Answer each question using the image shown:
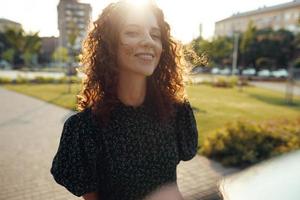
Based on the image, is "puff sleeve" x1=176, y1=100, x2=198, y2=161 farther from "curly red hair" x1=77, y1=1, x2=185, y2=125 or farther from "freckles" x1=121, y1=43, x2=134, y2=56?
"freckles" x1=121, y1=43, x2=134, y2=56

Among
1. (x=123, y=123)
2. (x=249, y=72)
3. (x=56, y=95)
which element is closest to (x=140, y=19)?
(x=123, y=123)

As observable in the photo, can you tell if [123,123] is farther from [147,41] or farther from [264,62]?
[264,62]

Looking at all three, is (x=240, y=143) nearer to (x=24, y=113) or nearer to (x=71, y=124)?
(x=71, y=124)

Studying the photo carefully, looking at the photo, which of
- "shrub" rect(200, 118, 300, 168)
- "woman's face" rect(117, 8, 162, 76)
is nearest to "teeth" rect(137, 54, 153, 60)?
"woman's face" rect(117, 8, 162, 76)

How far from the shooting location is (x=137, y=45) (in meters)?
1.68

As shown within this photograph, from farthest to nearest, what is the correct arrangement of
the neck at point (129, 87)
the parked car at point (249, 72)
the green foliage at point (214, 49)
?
the parked car at point (249, 72), the green foliage at point (214, 49), the neck at point (129, 87)

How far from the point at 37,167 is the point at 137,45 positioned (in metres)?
4.96

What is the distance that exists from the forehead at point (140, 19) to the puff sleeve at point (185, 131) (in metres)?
0.50

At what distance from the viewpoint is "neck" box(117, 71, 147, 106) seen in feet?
5.96

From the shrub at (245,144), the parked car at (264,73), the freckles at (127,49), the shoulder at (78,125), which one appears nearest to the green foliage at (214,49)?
the freckles at (127,49)

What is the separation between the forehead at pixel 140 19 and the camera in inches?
67.3

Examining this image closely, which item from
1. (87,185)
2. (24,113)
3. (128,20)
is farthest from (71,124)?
(24,113)

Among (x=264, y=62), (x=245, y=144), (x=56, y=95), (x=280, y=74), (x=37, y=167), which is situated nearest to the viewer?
(x=37, y=167)

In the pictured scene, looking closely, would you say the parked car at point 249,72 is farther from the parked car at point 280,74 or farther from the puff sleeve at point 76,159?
the puff sleeve at point 76,159
